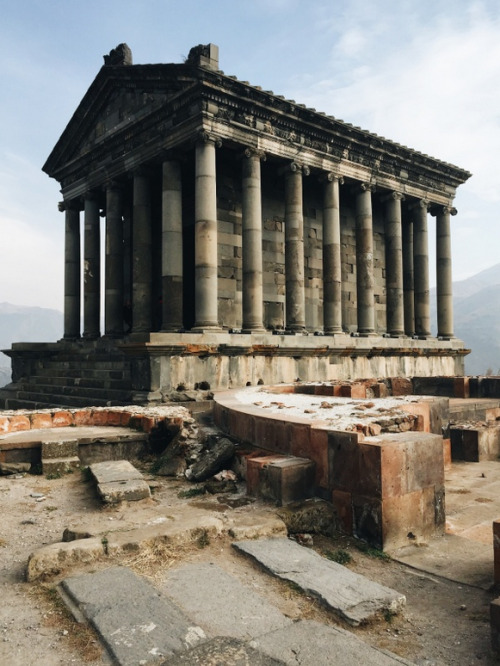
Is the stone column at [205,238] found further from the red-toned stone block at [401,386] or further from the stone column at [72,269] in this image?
the stone column at [72,269]

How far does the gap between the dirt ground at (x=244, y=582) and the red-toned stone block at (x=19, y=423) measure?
9.05ft

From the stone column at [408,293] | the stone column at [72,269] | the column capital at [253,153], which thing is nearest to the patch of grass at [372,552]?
the column capital at [253,153]

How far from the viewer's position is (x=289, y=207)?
16328 mm

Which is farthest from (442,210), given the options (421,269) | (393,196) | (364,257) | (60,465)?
Answer: (60,465)

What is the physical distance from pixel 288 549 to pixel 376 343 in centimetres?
1481

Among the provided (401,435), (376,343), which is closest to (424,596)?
(401,435)

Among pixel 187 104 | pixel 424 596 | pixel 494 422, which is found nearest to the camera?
pixel 424 596

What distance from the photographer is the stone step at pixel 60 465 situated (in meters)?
6.44

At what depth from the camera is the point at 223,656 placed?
8.14 ft

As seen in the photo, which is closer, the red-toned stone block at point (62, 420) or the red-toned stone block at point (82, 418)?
the red-toned stone block at point (62, 420)

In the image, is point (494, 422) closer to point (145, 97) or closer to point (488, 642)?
point (488, 642)

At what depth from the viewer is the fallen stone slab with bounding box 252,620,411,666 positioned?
2510 mm

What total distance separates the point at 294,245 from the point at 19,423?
1061 cm

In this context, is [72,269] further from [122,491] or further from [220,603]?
[220,603]
